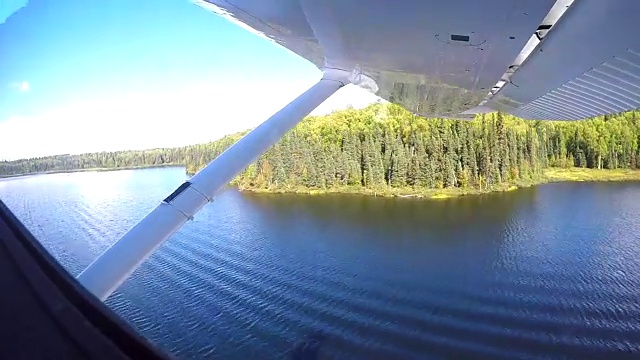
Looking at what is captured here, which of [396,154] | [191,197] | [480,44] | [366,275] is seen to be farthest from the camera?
[396,154]

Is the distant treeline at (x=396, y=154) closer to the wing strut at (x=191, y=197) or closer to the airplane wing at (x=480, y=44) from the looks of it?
the wing strut at (x=191, y=197)

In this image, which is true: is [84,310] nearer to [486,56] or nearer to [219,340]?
[486,56]

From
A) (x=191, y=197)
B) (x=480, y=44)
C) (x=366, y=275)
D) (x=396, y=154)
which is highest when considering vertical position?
(x=396, y=154)

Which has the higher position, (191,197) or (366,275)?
(191,197)

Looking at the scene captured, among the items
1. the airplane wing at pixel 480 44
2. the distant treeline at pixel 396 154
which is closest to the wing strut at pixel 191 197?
the airplane wing at pixel 480 44

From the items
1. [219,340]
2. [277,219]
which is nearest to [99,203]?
[277,219]

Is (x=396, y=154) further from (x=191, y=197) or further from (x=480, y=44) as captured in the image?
(x=480, y=44)

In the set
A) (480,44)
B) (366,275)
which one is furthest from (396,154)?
(480,44)
